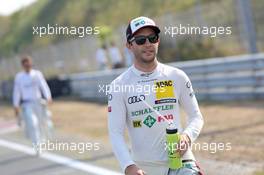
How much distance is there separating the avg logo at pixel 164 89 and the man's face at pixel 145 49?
0.21 metres

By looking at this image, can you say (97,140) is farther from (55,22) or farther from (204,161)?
(55,22)

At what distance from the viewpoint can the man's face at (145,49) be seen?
474 centimetres

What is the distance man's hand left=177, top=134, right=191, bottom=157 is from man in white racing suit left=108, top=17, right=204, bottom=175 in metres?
0.01

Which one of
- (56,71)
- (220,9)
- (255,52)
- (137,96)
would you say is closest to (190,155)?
(137,96)

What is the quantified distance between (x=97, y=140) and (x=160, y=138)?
8670mm

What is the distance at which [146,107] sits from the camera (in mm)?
4848

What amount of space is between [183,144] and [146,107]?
42cm

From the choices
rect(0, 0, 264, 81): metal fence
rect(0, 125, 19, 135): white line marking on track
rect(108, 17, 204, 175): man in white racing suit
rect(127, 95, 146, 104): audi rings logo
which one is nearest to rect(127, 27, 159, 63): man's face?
rect(108, 17, 204, 175): man in white racing suit
